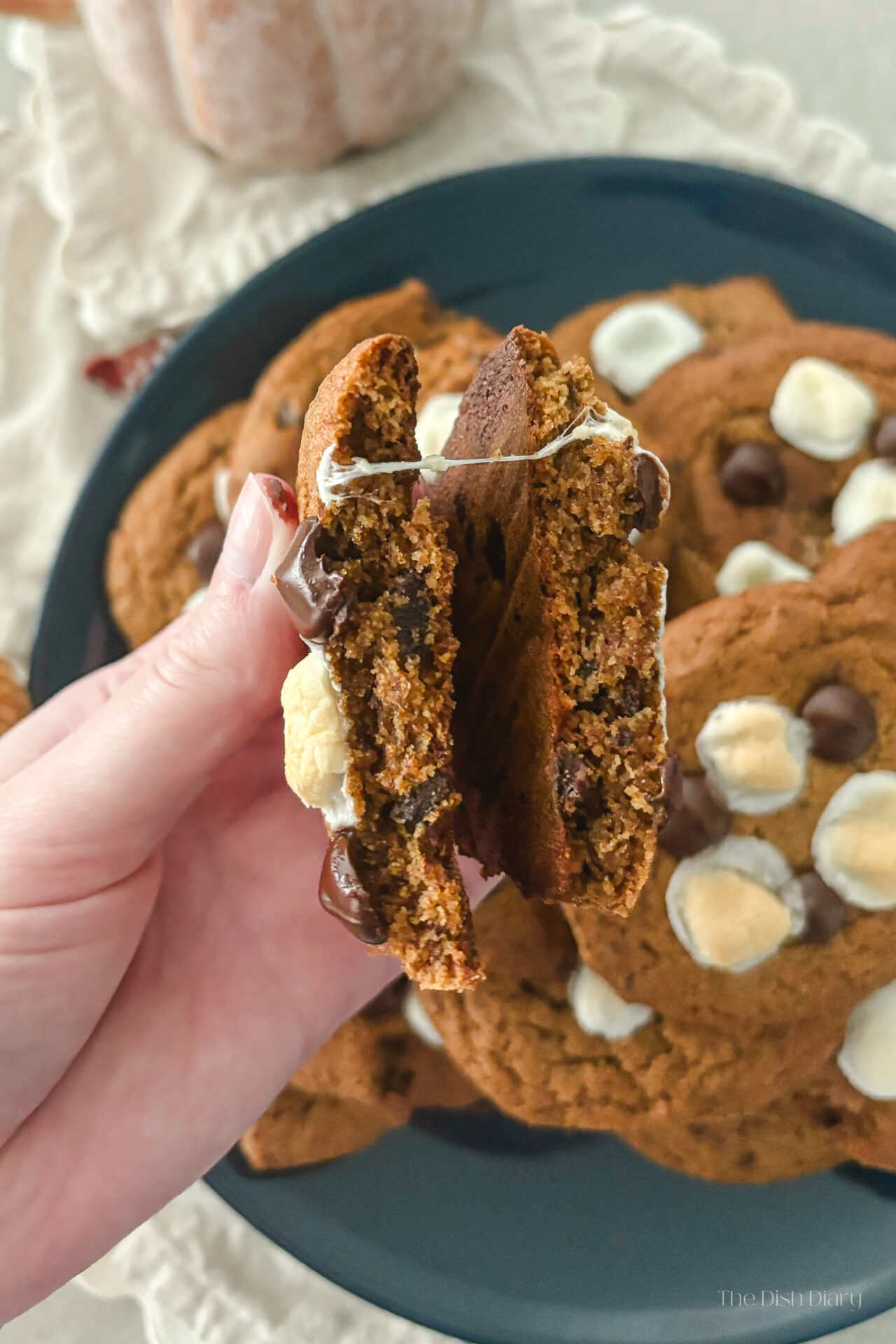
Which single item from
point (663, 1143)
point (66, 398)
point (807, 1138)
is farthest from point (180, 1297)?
point (66, 398)

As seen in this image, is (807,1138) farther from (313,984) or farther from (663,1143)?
(313,984)

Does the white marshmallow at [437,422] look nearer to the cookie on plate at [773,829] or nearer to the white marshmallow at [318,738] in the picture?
the cookie on plate at [773,829]

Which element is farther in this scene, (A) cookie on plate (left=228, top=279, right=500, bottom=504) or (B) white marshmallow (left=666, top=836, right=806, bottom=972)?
(A) cookie on plate (left=228, top=279, right=500, bottom=504)

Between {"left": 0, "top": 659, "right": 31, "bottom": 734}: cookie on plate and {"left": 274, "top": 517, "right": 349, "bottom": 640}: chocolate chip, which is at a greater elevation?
{"left": 274, "top": 517, "right": 349, "bottom": 640}: chocolate chip

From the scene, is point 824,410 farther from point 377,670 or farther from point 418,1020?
point 418,1020

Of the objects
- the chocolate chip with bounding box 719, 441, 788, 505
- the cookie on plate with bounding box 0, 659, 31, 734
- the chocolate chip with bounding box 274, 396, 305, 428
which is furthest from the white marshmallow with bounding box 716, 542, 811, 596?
the cookie on plate with bounding box 0, 659, 31, 734

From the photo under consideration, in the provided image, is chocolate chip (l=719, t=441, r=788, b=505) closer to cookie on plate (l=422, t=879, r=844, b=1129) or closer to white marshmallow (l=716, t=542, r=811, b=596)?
white marshmallow (l=716, t=542, r=811, b=596)

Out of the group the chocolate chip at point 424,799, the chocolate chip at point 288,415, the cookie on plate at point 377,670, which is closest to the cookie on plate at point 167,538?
the chocolate chip at point 288,415
